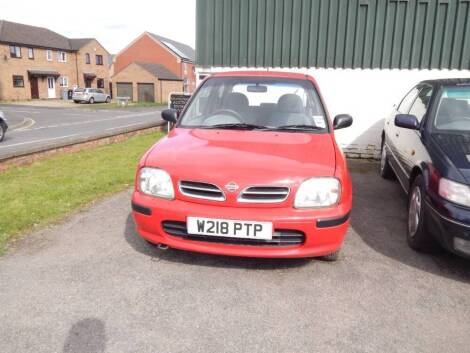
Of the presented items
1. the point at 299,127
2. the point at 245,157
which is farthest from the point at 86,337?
the point at 299,127

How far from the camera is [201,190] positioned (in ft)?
10.0

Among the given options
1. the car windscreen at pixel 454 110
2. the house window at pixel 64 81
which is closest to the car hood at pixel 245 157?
the car windscreen at pixel 454 110

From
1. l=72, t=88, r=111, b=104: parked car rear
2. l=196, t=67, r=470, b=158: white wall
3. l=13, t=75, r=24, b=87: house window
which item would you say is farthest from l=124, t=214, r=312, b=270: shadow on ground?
l=13, t=75, r=24, b=87: house window

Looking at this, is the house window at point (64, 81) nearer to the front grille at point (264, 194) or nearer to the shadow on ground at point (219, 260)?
the shadow on ground at point (219, 260)

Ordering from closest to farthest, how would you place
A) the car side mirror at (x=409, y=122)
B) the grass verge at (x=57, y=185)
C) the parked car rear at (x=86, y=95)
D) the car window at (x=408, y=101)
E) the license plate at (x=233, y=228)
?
1. the license plate at (x=233, y=228)
2. the car side mirror at (x=409, y=122)
3. the grass verge at (x=57, y=185)
4. the car window at (x=408, y=101)
5. the parked car rear at (x=86, y=95)

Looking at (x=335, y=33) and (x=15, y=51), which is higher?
(x=15, y=51)

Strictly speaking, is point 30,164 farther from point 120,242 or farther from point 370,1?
point 370,1

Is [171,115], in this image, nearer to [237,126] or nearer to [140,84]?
[237,126]

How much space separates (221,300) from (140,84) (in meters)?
47.7

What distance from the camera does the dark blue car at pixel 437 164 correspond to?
3.12 meters

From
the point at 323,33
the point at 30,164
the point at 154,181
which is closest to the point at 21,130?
the point at 30,164

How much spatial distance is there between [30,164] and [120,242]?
4.33 m

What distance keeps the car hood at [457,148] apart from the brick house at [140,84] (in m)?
45.7

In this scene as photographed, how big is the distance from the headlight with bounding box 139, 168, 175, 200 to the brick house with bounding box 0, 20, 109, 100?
4434cm
